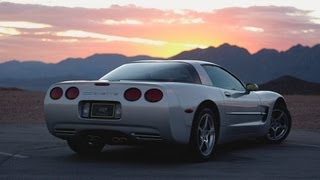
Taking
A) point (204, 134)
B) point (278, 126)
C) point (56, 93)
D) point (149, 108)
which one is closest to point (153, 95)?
point (149, 108)

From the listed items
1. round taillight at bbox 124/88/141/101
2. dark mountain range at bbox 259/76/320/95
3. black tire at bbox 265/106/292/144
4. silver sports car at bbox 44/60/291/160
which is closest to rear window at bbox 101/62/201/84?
silver sports car at bbox 44/60/291/160

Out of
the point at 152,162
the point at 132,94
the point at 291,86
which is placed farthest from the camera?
the point at 291,86

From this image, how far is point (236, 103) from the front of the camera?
10.1 metres

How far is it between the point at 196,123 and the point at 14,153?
103 inches

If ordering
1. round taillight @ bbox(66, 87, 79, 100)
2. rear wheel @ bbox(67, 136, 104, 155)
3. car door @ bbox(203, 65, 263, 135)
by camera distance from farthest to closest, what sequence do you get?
car door @ bbox(203, 65, 263, 135)
rear wheel @ bbox(67, 136, 104, 155)
round taillight @ bbox(66, 87, 79, 100)

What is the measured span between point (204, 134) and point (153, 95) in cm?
107

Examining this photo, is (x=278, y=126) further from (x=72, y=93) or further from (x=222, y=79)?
(x=72, y=93)

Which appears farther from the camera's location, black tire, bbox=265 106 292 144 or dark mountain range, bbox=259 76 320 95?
dark mountain range, bbox=259 76 320 95

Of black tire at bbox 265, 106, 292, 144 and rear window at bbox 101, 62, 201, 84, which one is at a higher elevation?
rear window at bbox 101, 62, 201, 84

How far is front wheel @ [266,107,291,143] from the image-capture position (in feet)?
38.4

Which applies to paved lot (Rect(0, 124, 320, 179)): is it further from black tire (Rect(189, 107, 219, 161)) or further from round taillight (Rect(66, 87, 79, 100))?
round taillight (Rect(66, 87, 79, 100))

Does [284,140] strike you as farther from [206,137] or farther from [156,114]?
[156,114]

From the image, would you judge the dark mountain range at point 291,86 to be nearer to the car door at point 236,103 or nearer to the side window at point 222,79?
the car door at point 236,103

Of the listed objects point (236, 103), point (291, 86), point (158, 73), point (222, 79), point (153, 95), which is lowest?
point (291, 86)
